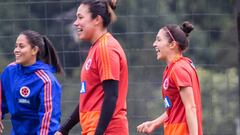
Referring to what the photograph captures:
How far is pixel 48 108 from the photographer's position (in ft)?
21.1

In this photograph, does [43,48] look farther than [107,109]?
Yes

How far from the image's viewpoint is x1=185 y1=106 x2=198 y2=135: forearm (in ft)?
20.2

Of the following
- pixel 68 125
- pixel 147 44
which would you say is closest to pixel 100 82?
pixel 68 125

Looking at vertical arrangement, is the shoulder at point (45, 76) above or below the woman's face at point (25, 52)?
below

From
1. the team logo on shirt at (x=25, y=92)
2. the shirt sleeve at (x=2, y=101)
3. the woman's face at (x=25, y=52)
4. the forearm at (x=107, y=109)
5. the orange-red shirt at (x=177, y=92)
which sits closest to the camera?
the forearm at (x=107, y=109)

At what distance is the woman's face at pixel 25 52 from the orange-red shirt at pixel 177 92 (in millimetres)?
1106

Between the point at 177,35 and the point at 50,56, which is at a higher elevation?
the point at 177,35

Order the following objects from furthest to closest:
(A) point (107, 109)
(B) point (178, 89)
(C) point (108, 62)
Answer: (B) point (178, 89)
(C) point (108, 62)
(A) point (107, 109)

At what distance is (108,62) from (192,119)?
0.85 metres

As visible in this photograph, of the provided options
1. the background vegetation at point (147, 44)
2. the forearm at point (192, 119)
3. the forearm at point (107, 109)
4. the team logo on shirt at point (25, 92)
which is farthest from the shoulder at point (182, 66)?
the background vegetation at point (147, 44)

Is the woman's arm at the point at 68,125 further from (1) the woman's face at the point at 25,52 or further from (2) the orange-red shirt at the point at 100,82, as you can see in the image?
(1) the woman's face at the point at 25,52

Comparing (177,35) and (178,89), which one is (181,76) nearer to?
(178,89)

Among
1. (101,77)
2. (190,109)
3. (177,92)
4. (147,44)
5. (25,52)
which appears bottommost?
(190,109)

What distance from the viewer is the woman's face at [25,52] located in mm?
6656
